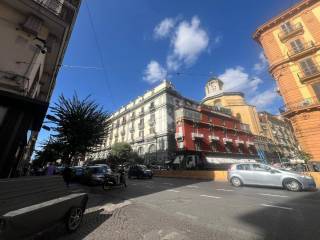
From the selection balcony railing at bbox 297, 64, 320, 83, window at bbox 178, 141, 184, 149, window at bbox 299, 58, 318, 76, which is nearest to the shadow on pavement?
balcony railing at bbox 297, 64, 320, 83

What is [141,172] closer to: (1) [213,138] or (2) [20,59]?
(2) [20,59]

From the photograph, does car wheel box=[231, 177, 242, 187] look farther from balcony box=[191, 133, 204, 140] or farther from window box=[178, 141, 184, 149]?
balcony box=[191, 133, 204, 140]

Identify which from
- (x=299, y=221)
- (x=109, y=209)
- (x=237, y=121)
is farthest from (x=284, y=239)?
(x=237, y=121)

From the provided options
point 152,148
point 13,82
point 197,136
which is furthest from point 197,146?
point 13,82

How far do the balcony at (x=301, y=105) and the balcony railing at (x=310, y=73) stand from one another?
91.6 inches

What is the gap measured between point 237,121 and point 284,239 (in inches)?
1959

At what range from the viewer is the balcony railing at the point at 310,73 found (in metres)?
18.4

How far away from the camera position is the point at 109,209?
6.37m

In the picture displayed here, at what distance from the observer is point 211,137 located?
4050 centimetres

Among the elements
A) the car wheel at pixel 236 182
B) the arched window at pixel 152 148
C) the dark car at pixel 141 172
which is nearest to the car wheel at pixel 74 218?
the car wheel at pixel 236 182

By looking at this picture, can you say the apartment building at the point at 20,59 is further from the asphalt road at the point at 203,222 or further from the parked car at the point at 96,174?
the parked car at the point at 96,174

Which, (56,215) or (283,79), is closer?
(56,215)

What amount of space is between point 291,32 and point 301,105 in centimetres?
932

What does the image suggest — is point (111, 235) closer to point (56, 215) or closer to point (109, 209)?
point (56, 215)
